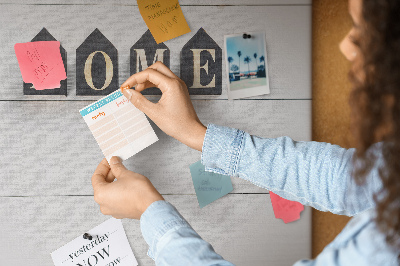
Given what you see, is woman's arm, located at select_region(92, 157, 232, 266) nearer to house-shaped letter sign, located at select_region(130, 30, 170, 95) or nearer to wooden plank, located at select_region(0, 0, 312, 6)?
house-shaped letter sign, located at select_region(130, 30, 170, 95)

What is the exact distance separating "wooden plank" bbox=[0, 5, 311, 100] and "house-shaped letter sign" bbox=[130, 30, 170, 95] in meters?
0.01

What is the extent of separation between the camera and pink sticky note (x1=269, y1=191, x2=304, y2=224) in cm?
92

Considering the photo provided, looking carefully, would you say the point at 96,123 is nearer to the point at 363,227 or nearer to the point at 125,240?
the point at 125,240

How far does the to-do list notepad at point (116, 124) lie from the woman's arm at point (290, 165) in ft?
0.60

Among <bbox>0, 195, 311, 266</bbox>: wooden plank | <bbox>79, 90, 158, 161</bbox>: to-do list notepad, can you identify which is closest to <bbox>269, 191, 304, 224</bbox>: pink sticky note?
<bbox>0, 195, 311, 266</bbox>: wooden plank

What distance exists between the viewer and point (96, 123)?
2.61 feet

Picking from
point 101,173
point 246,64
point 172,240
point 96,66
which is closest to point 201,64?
point 246,64

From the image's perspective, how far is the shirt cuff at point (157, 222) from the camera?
22.7 inches

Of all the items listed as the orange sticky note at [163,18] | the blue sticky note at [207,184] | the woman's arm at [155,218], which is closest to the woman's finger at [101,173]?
the woman's arm at [155,218]

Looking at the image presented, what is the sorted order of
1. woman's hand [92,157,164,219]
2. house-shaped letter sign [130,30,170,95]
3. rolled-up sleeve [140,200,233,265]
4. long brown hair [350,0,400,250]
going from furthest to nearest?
house-shaped letter sign [130,30,170,95]
woman's hand [92,157,164,219]
rolled-up sleeve [140,200,233,265]
long brown hair [350,0,400,250]

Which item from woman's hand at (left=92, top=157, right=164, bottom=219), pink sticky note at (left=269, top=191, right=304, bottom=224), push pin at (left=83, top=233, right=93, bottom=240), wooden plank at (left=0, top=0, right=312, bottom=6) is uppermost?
wooden plank at (left=0, top=0, right=312, bottom=6)

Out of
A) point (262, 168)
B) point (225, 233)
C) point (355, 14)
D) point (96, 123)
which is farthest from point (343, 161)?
point (96, 123)

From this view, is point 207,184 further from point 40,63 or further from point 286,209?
point 40,63

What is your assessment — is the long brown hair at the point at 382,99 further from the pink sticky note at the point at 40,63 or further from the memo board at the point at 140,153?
the pink sticky note at the point at 40,63
